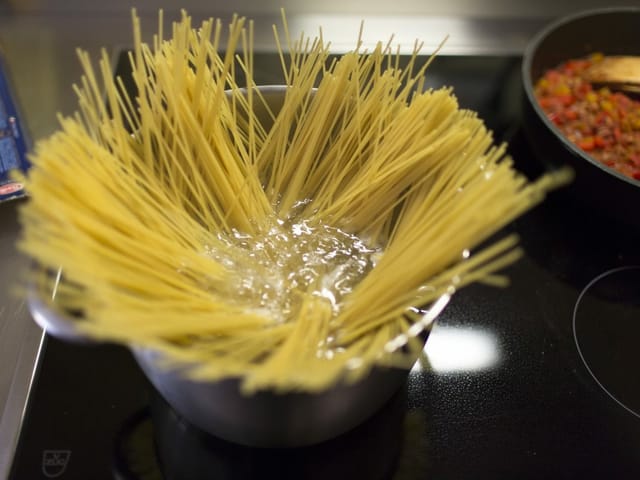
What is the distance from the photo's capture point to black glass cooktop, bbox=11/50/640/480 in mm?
532

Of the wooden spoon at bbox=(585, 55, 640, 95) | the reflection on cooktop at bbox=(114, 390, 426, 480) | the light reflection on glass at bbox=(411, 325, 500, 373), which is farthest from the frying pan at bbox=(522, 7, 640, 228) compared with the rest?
the reflection on cooktop at bbox=(114, 390, 426, 480)

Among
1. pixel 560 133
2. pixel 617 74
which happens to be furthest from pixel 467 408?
pixel 617 74

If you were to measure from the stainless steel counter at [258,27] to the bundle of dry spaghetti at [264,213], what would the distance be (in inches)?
14.3

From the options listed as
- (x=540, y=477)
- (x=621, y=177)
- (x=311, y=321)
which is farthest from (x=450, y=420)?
(x=621, y=177)

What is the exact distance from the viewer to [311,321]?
46 cm

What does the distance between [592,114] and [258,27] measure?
20.2 inches

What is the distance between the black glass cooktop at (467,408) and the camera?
0.53 meters

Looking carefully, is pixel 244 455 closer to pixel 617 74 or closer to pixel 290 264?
pixel 290 264

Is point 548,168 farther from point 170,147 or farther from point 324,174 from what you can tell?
point 170,147

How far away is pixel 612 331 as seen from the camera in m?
0.65

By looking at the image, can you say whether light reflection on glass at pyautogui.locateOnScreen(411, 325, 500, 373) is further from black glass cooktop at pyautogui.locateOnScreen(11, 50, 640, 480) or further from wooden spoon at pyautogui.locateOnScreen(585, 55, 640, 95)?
wooden spoon at pyautogui.locateOnScreen(585, 55, 640, 95)

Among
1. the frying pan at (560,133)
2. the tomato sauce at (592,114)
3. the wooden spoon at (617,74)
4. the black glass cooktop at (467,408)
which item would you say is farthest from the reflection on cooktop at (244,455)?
the wooden spoon at (617,74)

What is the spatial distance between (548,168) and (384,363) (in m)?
0.43

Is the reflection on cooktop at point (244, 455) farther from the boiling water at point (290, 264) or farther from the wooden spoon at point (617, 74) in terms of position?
the wooden spoon at point (617, 74)
